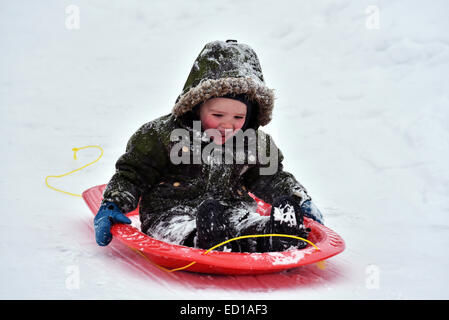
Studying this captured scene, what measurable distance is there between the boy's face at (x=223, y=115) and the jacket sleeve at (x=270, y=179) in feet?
0.72

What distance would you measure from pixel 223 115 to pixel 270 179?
40cm

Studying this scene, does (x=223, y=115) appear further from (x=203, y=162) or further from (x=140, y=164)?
(x=140, y=164)

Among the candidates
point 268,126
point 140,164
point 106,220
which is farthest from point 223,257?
point 268,126

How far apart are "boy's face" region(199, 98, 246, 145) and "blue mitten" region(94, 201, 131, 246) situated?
1.48 feet

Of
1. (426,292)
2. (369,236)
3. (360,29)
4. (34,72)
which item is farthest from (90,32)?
(426,292)

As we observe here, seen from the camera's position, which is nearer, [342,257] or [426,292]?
[426,292]

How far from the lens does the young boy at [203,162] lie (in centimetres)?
157

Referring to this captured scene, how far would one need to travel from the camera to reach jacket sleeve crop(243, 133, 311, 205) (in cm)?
183

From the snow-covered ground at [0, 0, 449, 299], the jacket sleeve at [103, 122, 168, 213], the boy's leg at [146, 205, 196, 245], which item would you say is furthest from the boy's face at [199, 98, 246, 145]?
the snow-covered ground at [0, 0, 449, 299]

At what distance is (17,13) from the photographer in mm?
4977

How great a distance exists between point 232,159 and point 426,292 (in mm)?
815

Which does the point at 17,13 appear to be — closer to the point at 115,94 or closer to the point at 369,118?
the point at 115,94

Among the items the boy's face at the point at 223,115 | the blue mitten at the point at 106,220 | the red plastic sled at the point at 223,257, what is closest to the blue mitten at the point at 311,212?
the red plastic sled at the point at 223,257

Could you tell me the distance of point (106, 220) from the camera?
1.54 metres
